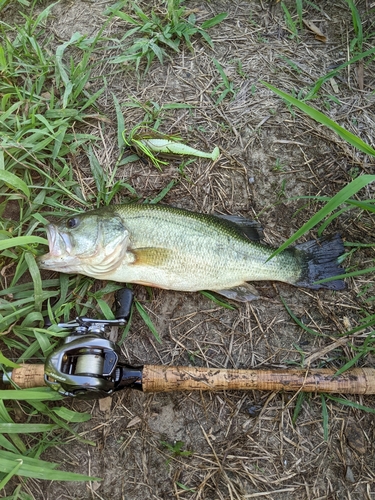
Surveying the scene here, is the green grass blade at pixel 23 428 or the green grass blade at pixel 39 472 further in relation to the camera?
the green grass blade at pixel 23 428

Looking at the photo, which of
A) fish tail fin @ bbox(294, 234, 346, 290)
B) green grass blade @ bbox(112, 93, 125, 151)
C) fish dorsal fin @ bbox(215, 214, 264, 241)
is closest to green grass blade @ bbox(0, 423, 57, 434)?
fish dorsal fin @ bbox(215, 214, 264, 241)

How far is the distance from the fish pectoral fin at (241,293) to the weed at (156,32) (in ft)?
7.36

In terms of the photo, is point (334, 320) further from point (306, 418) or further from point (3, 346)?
point (3, 346)

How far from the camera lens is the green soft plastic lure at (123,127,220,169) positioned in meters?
3.70

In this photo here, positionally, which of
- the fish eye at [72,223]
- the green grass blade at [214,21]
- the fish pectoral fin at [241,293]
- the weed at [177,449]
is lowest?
the weed at [177,449]

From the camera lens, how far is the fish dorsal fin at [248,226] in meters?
3.61

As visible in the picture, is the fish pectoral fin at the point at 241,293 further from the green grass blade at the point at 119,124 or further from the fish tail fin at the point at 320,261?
the green grass blade at the point at 119,124

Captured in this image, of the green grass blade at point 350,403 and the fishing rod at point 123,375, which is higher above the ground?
the fishing rod at point 123,375

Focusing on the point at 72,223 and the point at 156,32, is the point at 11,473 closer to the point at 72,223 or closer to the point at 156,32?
the point at 72,223

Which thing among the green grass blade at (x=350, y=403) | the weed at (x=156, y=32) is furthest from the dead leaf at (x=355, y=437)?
the weed at (x=156, y=32)

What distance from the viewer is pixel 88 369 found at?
292 centimetres

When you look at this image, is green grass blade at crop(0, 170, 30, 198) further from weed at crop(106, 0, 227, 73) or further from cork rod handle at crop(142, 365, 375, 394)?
cork rod handle at crop(142, 365, 375, 394)

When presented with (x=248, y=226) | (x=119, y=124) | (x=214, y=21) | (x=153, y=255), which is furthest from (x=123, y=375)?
(x=214, y=21)

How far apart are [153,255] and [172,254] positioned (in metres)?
0.16
